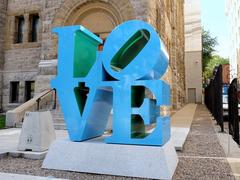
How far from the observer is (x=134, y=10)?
41.4 ft

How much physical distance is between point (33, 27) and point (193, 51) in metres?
30.4

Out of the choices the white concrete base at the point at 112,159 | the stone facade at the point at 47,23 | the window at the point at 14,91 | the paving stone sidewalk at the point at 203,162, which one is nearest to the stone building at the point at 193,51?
the stone facade at the point at 47,23

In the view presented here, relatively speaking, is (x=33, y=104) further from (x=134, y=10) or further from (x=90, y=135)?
(x=90, y=135)

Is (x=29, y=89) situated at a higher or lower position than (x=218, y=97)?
higher

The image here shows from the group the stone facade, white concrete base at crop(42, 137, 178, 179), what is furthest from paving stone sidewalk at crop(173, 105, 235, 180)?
the stone facade

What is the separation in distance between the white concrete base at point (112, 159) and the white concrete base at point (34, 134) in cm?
125

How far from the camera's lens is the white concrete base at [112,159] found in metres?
3.86

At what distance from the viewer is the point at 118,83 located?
14.3ft

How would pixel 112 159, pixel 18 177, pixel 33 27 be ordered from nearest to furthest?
pixel 18 177, pixel 112 159, pixel 33 27

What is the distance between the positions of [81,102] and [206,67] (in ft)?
160

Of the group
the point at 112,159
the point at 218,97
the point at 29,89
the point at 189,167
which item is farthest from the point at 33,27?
the point at 189,167

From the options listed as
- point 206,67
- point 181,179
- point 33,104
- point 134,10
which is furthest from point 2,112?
point 206,67

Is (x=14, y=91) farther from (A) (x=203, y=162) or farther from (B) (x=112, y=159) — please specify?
(A) (x=203, y=162)

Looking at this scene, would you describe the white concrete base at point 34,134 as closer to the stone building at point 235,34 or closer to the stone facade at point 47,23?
the stone facade at point 47,23
